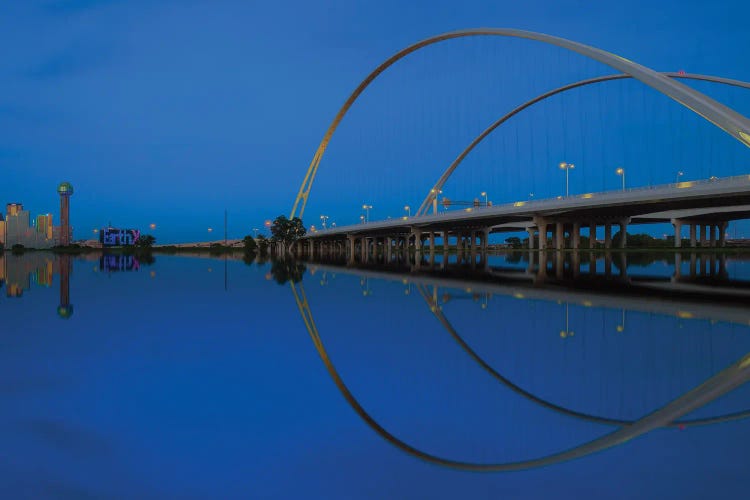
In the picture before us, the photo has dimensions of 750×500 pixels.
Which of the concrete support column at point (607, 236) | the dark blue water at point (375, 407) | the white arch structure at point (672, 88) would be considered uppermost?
the white arch structure at point (672, 88)

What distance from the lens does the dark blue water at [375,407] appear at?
3811 mm

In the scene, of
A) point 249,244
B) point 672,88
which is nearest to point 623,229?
point 672,88

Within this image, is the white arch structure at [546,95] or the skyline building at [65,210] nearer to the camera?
the white arch structure at [546,95]

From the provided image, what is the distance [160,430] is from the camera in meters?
4.68

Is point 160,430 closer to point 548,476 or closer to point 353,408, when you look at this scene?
point 353,408

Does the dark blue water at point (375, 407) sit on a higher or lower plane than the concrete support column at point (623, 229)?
lower

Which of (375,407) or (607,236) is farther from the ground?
(607,236)

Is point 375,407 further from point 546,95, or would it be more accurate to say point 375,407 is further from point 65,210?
point 65,210

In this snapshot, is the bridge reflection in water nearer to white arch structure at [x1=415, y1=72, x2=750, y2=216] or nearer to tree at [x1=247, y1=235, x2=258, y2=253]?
white arch structure at [x1=415, y1=72, x2=750, y2=216]

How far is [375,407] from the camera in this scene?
5.33 m

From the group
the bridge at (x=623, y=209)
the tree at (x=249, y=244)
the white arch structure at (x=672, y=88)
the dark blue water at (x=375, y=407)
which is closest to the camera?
the dark blue water at (x=375, y=407)

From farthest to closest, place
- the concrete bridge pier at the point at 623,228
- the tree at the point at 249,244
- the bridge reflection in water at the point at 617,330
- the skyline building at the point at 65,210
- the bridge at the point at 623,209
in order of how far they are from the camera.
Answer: the skyline building at the point at 65,210 < the tree at the point at 249,244 < the concrete bridge pier at the point at 623,228 < the bridge at the point at 623,209 < the bridge reflection in water at the point at 617,330

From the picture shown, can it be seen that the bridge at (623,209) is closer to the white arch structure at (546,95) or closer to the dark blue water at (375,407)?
the white arch structure at (546,95)

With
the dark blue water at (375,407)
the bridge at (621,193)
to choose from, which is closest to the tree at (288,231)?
the bridge at (621,193)
